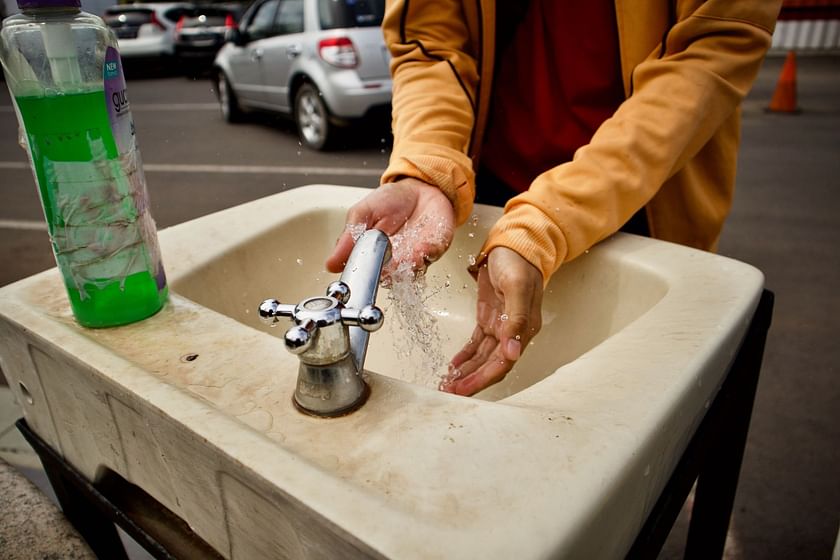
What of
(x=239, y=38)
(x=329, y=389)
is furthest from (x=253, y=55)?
(x=329, y=389)

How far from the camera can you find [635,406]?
23.5 inches

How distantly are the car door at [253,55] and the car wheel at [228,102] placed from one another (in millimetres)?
228

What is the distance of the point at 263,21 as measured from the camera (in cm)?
608

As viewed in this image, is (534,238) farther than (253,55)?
No

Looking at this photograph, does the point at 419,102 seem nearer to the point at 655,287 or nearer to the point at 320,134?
the point at 655,287

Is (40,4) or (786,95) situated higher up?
(40,4)

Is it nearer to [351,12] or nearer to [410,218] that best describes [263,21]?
[351,12]

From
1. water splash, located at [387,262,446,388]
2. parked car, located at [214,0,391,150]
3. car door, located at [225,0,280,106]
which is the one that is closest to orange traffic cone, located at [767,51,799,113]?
parked car, located at [214,0,391,150]

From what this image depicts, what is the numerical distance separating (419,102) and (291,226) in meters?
0.35

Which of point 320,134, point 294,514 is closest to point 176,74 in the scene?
point 320,134

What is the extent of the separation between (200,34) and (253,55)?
4484mm

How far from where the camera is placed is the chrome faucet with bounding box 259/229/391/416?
546 millimetres

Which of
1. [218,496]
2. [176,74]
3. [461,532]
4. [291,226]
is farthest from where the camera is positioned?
[176,74]

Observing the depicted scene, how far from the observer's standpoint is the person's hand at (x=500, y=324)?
837mm
